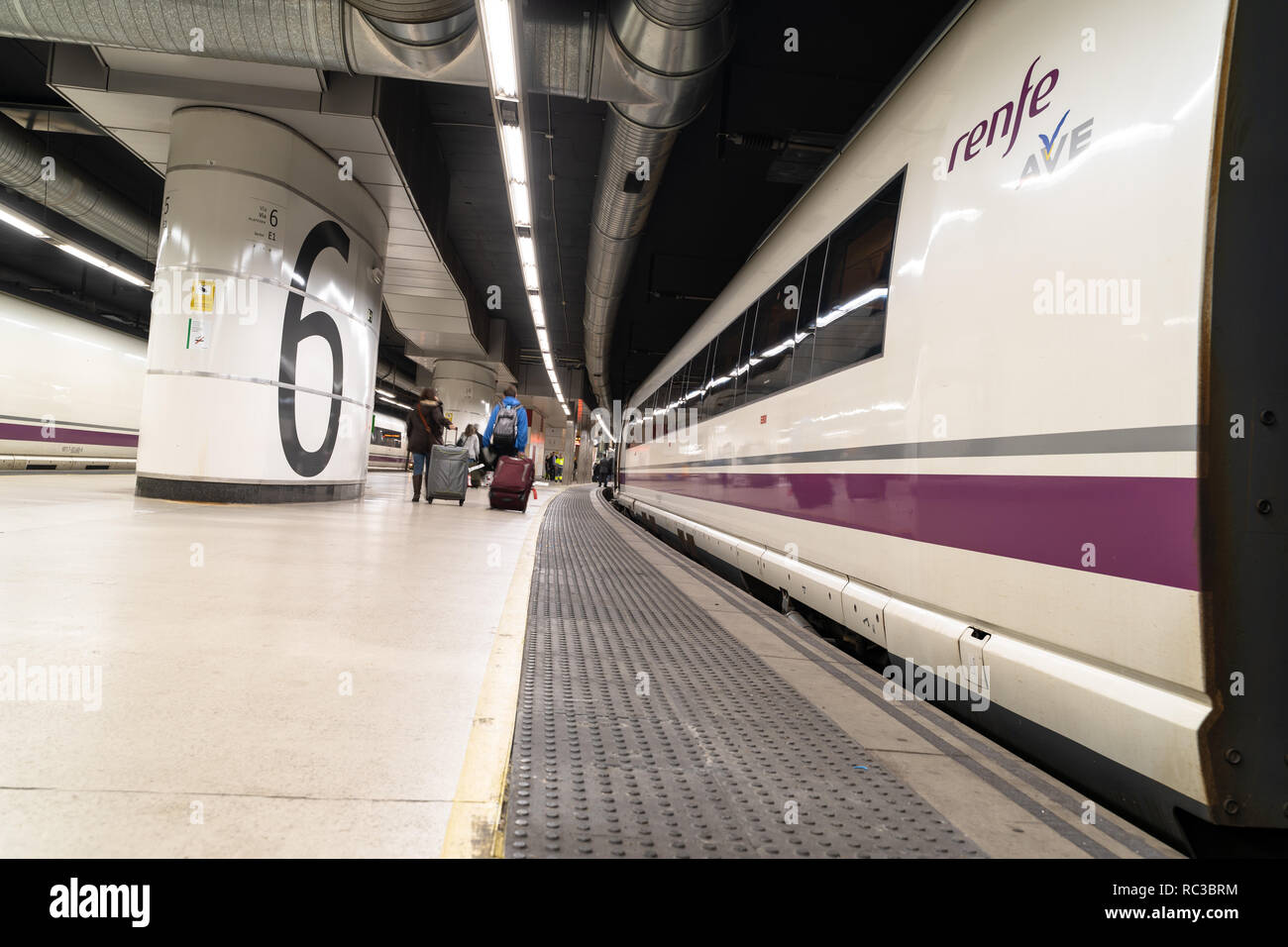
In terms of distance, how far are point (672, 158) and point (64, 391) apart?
12618mm

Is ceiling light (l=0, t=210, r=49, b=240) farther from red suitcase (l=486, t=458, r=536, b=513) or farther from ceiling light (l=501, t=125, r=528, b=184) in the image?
red suitcase (l=486, t=458, r=536, b=513)

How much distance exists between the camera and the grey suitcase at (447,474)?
403 inches

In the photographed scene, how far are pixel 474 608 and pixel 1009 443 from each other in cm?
247

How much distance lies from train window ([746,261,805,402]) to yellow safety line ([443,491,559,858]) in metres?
2.63

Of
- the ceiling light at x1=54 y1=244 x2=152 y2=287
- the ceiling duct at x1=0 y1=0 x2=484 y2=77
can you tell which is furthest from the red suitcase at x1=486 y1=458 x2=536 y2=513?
the ceiling light at x1=54 y1=244 x2=152 y2=287

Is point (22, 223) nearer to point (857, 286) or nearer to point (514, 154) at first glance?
point (514, 154)

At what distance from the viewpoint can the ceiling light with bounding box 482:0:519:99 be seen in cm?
471

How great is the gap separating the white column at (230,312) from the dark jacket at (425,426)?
72.9 inches

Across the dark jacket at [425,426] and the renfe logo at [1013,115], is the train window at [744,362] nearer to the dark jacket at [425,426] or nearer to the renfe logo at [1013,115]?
the renfe logo at [1013,115]

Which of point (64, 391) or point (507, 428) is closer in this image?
point (507, 428)

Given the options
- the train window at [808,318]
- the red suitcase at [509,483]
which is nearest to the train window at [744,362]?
the train window at [808,318]

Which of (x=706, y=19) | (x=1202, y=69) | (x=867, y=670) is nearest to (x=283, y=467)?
(x=706, y=19)

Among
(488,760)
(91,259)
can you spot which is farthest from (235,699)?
(91,259)

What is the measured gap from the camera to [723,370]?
21.8ft
